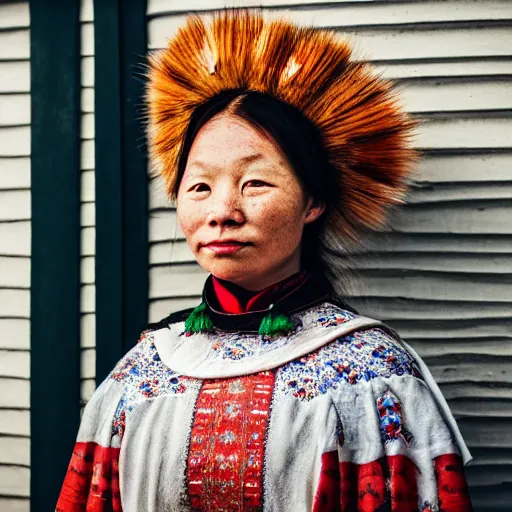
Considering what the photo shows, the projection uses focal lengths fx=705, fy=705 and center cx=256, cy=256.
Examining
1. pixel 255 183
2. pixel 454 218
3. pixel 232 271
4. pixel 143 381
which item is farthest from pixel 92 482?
pixel 454 218

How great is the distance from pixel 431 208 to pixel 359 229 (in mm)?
532

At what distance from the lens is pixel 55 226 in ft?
8.42

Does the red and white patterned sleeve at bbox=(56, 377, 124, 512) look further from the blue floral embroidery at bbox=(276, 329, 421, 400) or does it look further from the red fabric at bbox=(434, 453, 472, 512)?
the red fabric at bbox=(434, 453, 472, 512)

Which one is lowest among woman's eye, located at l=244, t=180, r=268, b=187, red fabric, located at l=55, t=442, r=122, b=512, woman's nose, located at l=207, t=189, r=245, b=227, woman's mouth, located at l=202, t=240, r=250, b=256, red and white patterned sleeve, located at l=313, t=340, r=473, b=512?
red fabric, located at l=55, t=442, r=122, b=512

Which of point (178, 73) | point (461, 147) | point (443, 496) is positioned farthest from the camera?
point (461, 147)

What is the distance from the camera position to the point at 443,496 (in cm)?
163

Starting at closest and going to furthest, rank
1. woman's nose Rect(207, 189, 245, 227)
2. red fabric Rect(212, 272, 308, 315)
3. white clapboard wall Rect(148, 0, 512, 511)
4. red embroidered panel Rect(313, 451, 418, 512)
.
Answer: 1. red embroidered panel Rect(313, 451, 418, 512)
2. woman's nose Rect(207, 189, 245, 227)
3. red fabric Rect(212, 272, 308, 315)
4. white clapboard wall Rect(148, 0, 512, 511)

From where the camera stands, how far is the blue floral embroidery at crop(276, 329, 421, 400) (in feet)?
5.53

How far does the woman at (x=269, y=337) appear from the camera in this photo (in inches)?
64.7

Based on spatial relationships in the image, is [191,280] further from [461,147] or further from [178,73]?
[461,147]

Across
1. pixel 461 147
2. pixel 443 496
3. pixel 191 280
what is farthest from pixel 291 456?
pixel 461 147

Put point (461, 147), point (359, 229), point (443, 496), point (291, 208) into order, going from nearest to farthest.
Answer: point (443, 496)
point (291, 208)
point (359, 229)
point (461, 147)

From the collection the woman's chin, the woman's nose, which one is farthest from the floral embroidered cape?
the woman's nose

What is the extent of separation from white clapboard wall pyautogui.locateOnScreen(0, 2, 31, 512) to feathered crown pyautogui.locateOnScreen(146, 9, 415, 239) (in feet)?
2.86
